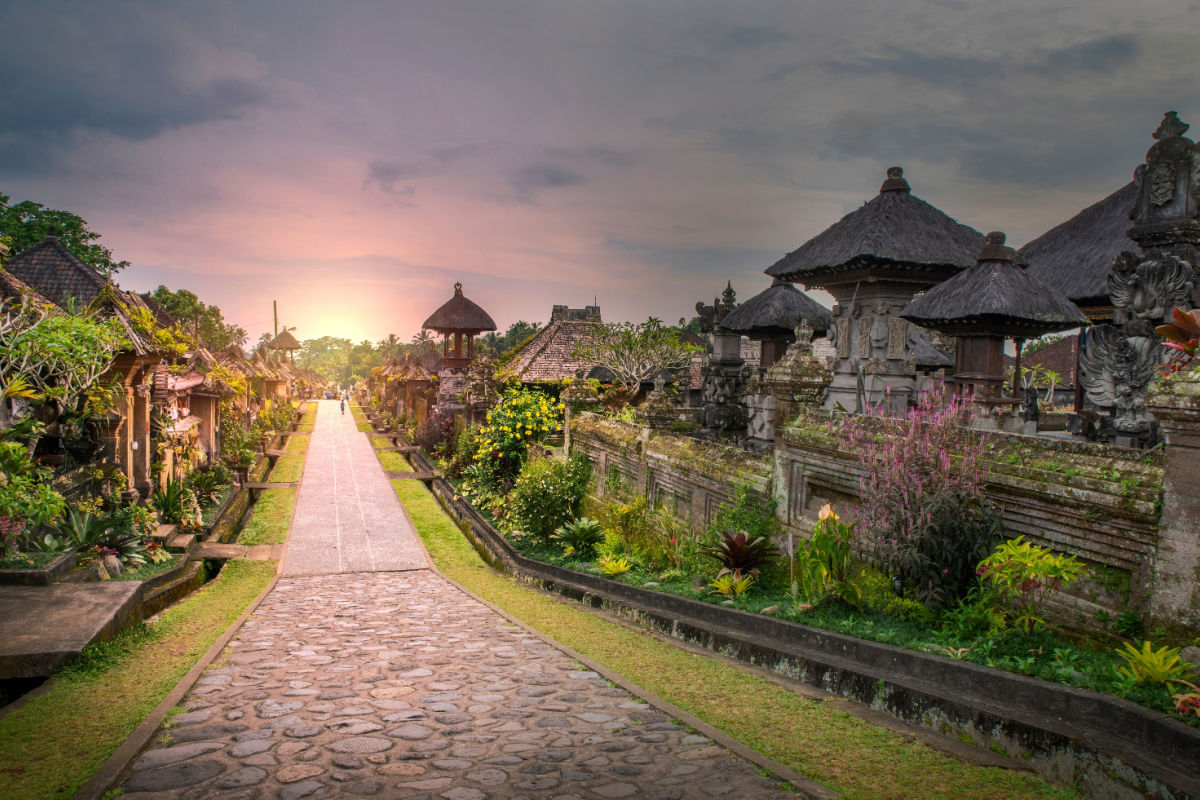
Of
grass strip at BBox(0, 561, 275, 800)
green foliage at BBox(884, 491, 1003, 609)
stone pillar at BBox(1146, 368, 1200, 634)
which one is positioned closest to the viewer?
grass strip at BBox(0, 561, 275, 800)

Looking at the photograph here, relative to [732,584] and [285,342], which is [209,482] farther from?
[285,342]

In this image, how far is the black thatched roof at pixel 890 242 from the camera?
530 inches

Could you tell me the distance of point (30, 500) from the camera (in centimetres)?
874

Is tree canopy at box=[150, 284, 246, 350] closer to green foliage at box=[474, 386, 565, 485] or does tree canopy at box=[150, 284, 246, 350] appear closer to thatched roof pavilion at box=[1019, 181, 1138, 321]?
green foliage at box=[474, 386, 565, 485]

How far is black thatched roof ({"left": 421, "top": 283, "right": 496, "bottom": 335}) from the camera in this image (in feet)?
105

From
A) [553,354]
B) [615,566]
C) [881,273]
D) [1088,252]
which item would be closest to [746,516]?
[615,566]

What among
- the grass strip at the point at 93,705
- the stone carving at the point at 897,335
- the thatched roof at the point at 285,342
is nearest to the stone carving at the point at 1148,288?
the stone carving at the point at 897,335

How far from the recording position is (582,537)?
41.1 ft

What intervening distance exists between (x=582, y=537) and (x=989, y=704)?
26.3 ft

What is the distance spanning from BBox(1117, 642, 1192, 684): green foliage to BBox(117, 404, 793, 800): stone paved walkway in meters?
2.27

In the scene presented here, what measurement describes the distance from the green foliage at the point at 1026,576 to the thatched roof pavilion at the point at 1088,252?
27.8 ft

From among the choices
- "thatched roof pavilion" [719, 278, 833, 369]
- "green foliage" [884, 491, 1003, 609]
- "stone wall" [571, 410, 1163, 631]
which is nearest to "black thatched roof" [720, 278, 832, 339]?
"thatched roof pavilion" [719, 278, 833, 369]

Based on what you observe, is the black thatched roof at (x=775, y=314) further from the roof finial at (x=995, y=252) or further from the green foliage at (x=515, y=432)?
the roof finial at (x=995, y=252)

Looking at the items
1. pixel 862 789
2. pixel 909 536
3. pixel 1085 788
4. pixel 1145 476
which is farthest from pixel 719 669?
pixel 1145 476
